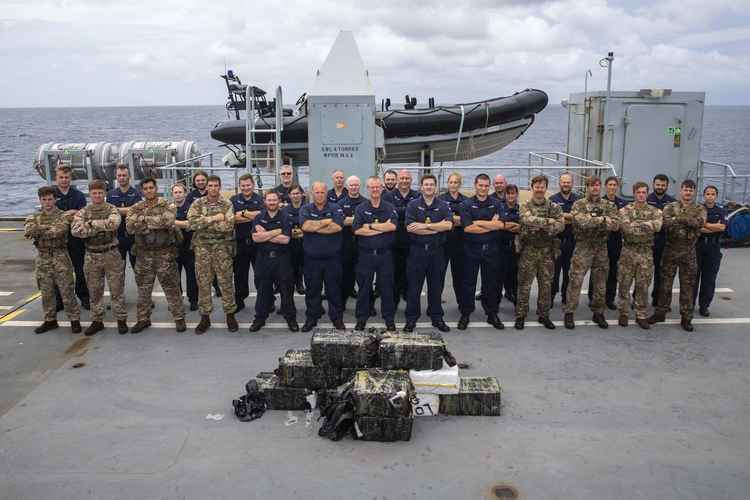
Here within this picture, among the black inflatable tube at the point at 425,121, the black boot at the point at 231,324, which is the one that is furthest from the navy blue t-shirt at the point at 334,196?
the black inflatable tube at the point at 425,121

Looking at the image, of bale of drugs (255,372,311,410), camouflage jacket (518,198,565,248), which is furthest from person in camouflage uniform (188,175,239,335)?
camouflage jacket (518,198,565,248)

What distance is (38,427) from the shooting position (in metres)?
4.29

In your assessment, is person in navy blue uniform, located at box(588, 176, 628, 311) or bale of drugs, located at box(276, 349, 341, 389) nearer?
bale of drugs, located at box(276, 349, 341, 389)

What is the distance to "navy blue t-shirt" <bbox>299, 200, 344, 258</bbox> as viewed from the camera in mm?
6059

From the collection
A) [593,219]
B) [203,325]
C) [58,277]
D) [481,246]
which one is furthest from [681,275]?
[58,277]

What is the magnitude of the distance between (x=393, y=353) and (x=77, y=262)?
14.4 ft

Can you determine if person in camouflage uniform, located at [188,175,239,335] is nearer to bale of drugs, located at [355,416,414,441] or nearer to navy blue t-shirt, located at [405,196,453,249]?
navy blue t-shirt, located at [405,196,453,249]

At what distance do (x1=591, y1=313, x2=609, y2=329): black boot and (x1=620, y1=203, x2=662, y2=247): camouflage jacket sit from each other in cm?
82

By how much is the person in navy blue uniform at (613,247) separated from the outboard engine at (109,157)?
28.5ft

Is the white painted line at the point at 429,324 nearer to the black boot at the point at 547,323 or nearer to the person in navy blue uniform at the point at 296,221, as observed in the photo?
the black boot at the point at 547,323

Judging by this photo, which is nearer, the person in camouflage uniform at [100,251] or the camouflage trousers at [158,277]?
the person in camouflage uniform at [100,251]

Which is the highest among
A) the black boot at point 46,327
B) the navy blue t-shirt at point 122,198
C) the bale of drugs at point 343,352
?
the navy blue t-shirt at point 122,198

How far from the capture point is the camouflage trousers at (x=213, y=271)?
6.22 m

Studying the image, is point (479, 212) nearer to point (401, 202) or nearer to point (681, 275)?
point (401, 202)
